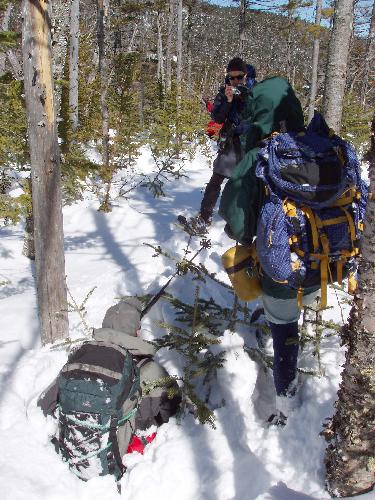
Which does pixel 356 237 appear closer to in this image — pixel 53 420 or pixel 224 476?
pixel 224 476

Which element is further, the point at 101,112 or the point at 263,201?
the point at 101,112

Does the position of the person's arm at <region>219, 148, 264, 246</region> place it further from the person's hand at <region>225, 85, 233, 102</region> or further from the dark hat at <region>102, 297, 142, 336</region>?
the person's hand at <region>225, 85, 233, 102</region>

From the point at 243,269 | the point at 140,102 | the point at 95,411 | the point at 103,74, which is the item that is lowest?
the point at 95,411

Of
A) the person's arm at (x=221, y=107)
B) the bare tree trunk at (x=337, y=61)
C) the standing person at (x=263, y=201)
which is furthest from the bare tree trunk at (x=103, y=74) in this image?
the standing person at (x=263, y=201)

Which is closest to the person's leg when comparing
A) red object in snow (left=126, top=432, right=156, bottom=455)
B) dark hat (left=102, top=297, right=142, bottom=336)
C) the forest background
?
red object in snow (left=126, top=432, right=156, bottom=455)

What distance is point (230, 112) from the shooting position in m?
4.93

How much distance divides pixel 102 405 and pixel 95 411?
2.6 inches

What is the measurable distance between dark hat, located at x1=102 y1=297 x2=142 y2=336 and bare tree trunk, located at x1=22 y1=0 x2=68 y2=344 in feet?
2.59

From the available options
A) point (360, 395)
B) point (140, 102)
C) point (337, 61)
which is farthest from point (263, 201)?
point (140, 102)

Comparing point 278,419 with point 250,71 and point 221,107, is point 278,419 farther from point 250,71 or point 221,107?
point 250,71

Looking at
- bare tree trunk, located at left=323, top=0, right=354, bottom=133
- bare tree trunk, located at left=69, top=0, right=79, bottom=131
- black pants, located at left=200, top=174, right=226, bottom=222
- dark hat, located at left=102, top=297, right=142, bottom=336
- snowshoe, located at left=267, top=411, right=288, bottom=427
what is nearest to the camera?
snowshoe, located at left=267, top=411, right=288, bottom=427

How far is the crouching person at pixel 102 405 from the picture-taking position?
10.3ft

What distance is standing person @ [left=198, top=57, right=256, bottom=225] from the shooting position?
4.60 m

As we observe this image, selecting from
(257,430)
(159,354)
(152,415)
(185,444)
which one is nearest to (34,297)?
(159,354)
